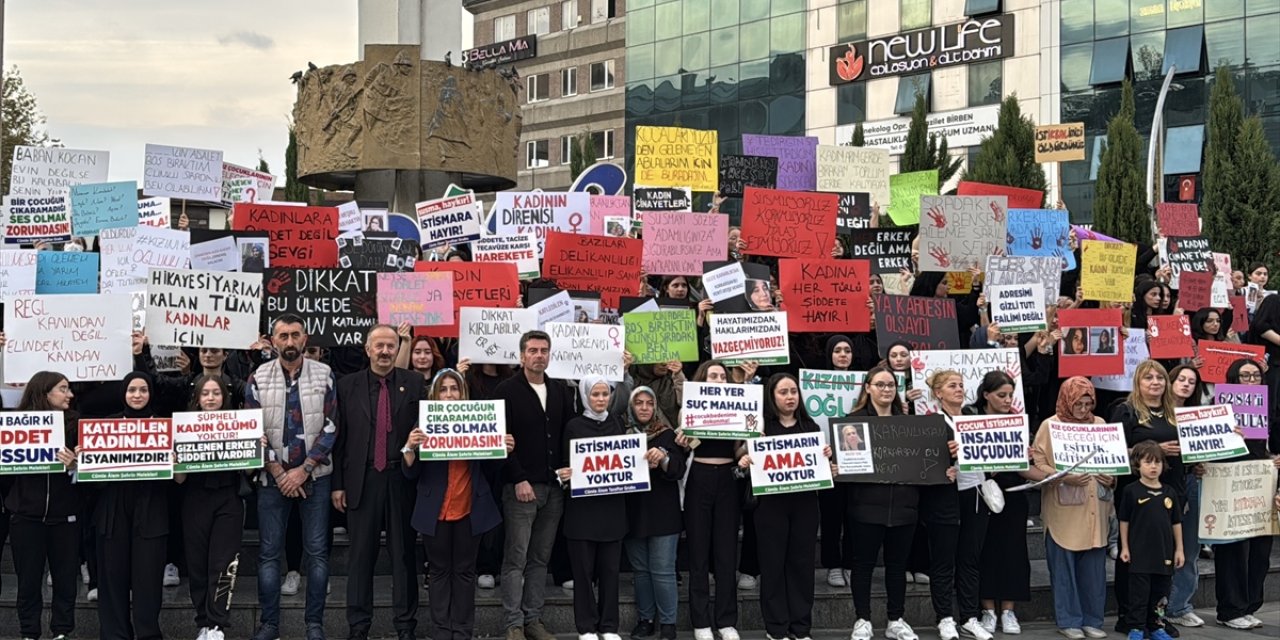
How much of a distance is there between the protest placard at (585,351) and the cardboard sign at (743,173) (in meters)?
4.66

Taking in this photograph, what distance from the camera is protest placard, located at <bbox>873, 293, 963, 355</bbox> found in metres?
12.0

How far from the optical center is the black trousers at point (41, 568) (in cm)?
968

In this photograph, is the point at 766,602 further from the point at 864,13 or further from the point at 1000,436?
the point at 864,13

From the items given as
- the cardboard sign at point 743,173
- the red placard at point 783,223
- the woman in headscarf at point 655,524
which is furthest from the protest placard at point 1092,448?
the cardboard sign at point 743,173

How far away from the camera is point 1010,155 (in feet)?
120

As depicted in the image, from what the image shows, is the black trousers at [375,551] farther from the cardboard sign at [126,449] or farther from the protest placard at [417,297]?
the protest placard at [417,297]

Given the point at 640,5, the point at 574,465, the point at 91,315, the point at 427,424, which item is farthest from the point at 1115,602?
the point at 640,5

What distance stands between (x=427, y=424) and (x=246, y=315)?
204 cm

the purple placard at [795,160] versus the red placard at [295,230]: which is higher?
the purple placard at [795,160]

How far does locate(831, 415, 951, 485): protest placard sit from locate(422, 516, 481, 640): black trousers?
106 inches

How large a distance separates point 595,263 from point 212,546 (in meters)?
4.19

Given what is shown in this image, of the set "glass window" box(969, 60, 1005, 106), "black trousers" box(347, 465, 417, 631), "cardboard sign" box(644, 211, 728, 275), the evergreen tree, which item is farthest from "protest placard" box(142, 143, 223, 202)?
"glass window" box(969, 60, 1005, 106)

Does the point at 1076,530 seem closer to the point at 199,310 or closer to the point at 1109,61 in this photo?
the point at 199,310

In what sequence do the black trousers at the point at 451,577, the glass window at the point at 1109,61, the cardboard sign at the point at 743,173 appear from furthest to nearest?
the glass window at the point at 1109,61, the cardboard sign at the point at 743,173, the black trousers at the point at 451,577
